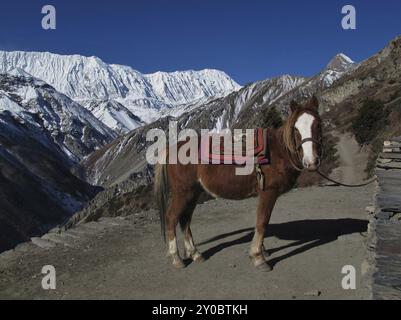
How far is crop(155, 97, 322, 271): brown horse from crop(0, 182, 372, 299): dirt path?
68 centimetres

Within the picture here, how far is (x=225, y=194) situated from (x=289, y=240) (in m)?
3.11

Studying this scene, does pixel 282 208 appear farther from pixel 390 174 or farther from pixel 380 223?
pixel 380 223

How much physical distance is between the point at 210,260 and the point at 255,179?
98.8 inches

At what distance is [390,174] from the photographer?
11.8 metres

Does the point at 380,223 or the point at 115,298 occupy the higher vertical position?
the point at 380,223

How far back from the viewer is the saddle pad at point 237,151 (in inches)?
376

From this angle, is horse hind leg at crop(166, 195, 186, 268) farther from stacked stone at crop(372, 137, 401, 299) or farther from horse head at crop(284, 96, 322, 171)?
stacked stone at crop(372, 137, 401, 299)

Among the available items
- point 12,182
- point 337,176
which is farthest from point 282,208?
point 12,182

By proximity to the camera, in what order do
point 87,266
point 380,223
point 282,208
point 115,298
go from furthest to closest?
point 282,208, point 87,266, point 115,298, point 380,223

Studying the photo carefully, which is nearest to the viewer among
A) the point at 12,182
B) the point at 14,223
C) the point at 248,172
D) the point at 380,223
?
the point at 380,223

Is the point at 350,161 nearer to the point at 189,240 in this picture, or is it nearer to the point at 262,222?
the point at 189,240

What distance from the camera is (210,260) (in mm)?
10969

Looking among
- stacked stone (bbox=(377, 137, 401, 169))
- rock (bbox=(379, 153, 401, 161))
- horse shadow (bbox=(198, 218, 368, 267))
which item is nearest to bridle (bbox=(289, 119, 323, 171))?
horse shadow (bbox=(198, 218, 368, 267))

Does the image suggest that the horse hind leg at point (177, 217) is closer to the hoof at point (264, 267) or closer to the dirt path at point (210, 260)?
the dirt path at point (210, 260)
